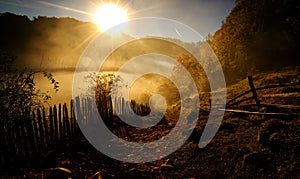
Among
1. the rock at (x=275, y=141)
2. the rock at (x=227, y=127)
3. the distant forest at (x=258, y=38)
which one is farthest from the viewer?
the distant forest at (x=258, y=38)

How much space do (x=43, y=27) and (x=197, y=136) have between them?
120742 millimetres

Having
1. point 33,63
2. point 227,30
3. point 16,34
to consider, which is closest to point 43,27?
point 16,34

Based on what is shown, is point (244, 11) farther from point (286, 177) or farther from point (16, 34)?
point (16, 34)

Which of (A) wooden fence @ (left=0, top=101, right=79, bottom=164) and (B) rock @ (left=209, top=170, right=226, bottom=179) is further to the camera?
(A) wooden fence @ (left=0, top=101, right=79, bottom=164)

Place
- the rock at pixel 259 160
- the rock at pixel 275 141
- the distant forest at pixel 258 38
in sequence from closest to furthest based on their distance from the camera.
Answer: the rock at pixel 259 160 → the rock at pixel 275 141 → the distant forest at pixel 258 38

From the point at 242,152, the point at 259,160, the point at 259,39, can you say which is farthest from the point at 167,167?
the point at 259,39

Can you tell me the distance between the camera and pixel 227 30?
2719 cm

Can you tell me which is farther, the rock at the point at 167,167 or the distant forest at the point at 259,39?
the distant forest at the point at 259,39

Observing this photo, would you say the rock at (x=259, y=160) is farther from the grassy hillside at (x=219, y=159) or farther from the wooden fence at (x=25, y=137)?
the wooden fence at (x=25, y=137)

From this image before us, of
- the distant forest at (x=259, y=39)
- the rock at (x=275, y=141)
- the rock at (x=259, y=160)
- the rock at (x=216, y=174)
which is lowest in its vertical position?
the rock at (x=216, y=174)

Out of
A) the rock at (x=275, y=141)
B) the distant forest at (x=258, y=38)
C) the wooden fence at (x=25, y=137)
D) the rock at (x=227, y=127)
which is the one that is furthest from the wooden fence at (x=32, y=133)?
the distant forest at (x=258, y=38)

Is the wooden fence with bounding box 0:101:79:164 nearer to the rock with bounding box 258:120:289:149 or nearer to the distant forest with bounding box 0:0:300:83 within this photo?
the rock with bounding box 258:120:289:149

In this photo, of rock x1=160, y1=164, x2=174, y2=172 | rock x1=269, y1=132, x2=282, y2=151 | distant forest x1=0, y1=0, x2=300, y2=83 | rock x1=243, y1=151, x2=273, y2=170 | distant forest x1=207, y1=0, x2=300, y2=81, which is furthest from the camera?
distant forest x1=207, y1=0, x2=300, y2=81

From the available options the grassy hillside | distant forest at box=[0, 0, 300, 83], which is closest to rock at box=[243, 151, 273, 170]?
the grassy hillside
